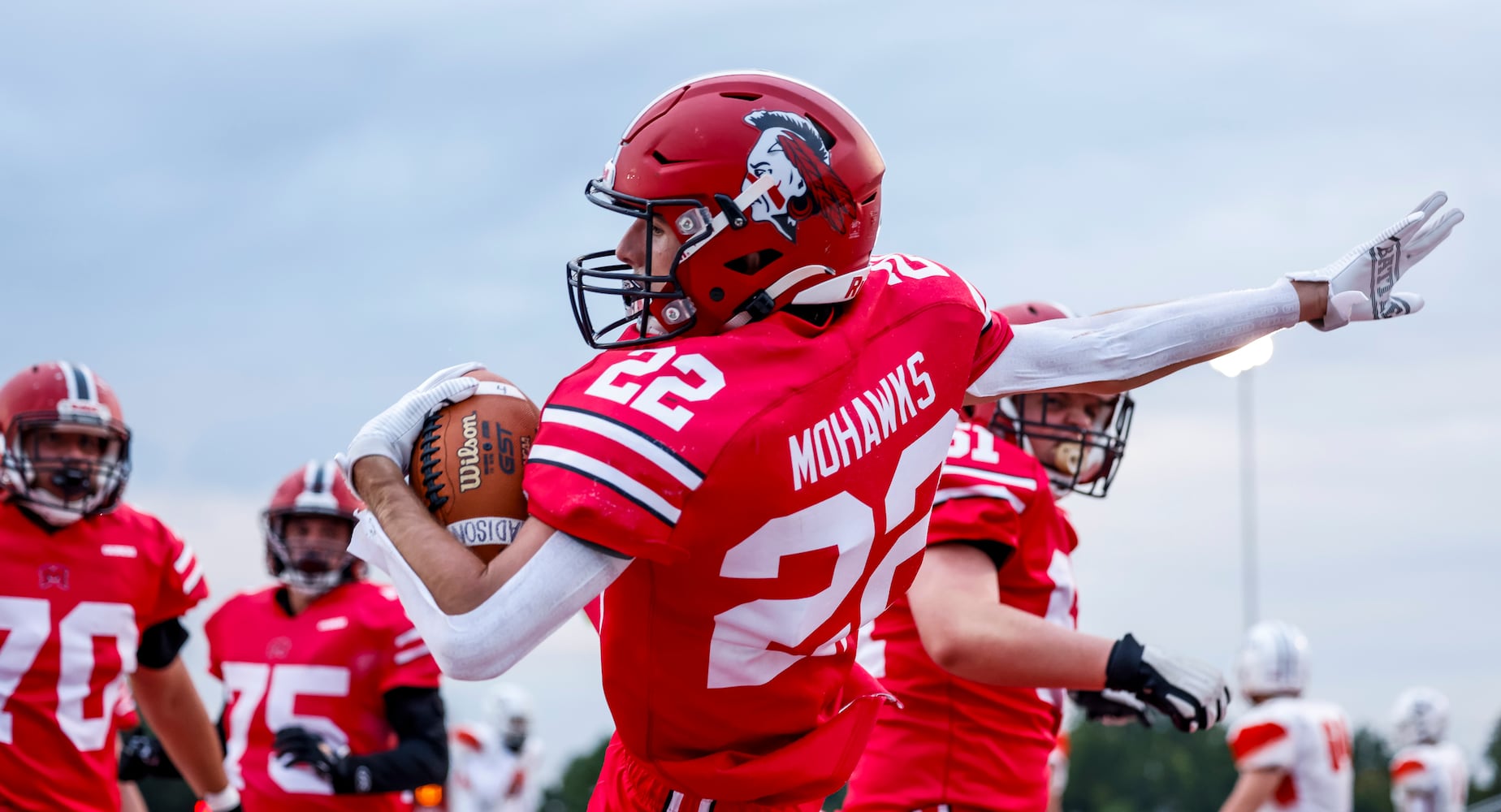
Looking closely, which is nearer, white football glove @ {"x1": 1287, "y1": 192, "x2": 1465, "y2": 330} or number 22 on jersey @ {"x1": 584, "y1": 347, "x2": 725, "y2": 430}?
number 22 on jersey @ {"x1": 584, "y1": 347, "x2": 725, "y2": 430}

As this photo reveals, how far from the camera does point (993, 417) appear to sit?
15.4ft

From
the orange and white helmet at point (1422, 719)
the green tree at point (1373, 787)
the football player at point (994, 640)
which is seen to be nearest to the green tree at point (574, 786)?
the green tree at point (1373, 787)

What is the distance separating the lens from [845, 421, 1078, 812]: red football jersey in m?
4.11

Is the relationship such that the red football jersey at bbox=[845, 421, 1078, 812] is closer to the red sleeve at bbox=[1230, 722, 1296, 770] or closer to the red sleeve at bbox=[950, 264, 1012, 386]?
the red sleeve at bbox=[950, 264, 1012, 386]

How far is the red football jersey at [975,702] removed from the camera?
13.5 ft

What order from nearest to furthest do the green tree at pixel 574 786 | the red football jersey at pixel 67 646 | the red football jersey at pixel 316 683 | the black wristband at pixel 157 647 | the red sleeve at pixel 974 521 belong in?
the red sleeve at pixel 974 521, the red football jersey at pixel 67 646, the black wristband at pixel 157 647, the red football jersey at pixel 316 683, the green tree at pixel 574 786

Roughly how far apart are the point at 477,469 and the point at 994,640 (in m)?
1.54

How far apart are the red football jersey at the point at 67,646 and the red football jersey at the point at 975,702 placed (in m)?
3.13

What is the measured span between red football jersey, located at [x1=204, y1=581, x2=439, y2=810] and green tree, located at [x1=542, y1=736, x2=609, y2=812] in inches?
1406

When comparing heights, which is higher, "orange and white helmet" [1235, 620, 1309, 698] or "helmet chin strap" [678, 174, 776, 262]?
"helmet chin strap" [678, 174, 776, 262]

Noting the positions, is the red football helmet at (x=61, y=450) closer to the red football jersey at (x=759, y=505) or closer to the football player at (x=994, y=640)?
the football player at (x=994, y=640)

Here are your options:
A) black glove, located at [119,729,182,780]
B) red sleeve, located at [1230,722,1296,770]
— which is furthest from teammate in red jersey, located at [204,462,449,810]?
red sleeve, located at [1230,722,1296,770]

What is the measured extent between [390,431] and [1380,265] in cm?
213

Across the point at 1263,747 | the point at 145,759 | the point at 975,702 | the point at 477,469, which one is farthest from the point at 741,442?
the point at 1263,747
